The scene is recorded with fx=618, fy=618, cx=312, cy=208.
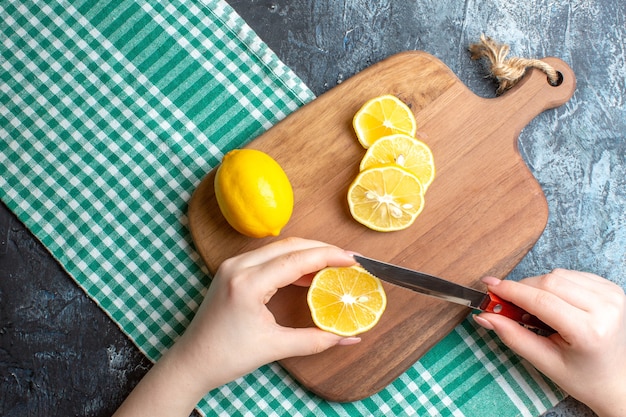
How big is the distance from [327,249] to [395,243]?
0.21 metres

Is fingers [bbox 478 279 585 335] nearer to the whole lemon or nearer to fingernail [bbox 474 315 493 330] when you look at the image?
fingernail [bbox 474 315 493 330]

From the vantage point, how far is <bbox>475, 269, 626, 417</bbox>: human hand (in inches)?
55.8

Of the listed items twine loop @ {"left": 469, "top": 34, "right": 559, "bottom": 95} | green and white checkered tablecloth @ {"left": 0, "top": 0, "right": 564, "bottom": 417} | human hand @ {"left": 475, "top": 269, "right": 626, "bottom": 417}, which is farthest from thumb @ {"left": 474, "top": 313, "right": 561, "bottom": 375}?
twine loop @ {"left": 469, "top": 34, "right": 559, "bottom": 95}

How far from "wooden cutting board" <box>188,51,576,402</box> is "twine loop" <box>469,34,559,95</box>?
2.8 inches

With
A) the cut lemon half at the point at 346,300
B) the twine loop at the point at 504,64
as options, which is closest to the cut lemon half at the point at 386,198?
the cut lemon half at the point at 346,300

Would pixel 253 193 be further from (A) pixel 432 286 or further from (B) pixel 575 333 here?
(B) pixel 575 333

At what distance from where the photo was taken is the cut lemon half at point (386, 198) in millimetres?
1448

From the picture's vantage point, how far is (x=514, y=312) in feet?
4.89

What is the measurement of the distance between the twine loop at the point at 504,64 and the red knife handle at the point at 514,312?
57 cm

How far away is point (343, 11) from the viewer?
170 centimetres

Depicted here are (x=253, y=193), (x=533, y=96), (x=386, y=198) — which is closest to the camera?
(x=253, y=193)

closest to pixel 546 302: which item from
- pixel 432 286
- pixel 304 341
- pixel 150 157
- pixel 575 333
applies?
pixel 575 333

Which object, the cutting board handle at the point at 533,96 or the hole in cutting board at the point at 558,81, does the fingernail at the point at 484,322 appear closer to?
the cutting board handle at the point at 533,96

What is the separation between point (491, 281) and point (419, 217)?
0.23 metres
